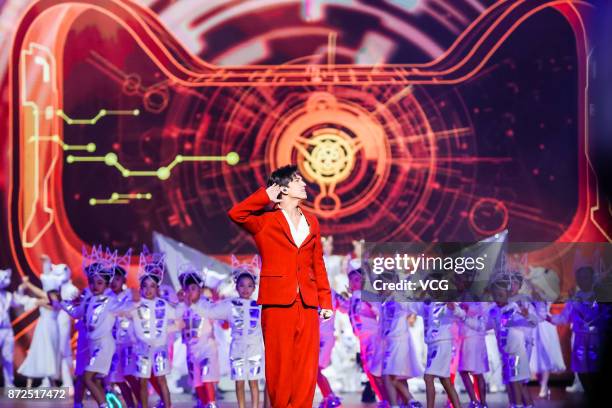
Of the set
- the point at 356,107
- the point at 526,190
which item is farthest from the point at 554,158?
the point at 356,107

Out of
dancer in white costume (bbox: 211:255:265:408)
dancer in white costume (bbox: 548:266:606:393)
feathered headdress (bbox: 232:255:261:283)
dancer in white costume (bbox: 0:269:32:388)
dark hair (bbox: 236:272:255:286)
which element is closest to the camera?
dancer in white costume (bbox: 211:255:265:408)

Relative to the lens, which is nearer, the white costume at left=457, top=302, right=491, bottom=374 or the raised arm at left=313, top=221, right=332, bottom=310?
the raised arm at left=313, top=221, right=332, bottom=310

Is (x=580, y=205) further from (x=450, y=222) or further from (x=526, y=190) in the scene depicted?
(x=450, y=222)

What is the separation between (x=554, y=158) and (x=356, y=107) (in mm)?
1882

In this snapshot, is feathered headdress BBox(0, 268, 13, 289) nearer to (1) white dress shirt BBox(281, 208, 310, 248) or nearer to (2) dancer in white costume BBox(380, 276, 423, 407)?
(2) dancer in white costume BBox(380, 276, 423, 407)

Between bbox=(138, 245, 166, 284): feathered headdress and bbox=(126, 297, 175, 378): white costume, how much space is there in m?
0.20

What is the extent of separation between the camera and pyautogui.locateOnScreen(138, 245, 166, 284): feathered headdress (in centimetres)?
873

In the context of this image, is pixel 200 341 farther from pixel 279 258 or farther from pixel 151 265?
pixel 279 258

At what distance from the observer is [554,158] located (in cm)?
1026

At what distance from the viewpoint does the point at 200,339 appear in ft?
28.9

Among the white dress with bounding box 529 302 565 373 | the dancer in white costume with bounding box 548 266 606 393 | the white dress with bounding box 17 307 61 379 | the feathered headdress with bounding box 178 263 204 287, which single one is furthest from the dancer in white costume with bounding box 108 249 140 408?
the white dress with bounding box 529 302 565 373

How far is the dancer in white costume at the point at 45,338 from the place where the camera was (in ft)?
33.6

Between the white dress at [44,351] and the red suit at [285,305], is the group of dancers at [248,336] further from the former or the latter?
the red suit at [285,305]

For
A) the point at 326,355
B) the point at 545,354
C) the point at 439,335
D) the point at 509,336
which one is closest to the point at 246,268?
the point at 326,355
